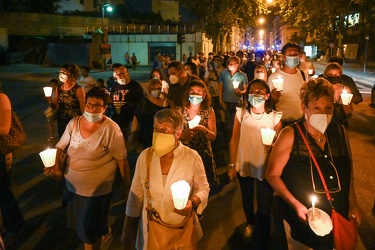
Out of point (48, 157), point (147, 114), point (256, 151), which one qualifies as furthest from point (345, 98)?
point (48, 157)

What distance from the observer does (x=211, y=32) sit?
98.8 feet

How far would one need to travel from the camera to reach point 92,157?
12.1 ft

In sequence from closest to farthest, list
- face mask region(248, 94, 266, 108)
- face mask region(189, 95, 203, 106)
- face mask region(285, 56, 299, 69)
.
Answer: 1. face mask region(248, 94, 266, 108)
2. face mask region(189, 95, 203, 106)
3. face mask region(285, 56, 299, 69)

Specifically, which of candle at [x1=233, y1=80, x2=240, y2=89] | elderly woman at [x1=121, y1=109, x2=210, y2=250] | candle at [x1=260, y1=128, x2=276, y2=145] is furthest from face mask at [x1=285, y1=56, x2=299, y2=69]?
elderly woman at [x1=121, y1=109, x2=210, y2=250]

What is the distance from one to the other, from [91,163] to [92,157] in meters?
0.06

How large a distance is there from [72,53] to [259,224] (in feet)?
136

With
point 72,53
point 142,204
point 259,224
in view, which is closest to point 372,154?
point 259,224

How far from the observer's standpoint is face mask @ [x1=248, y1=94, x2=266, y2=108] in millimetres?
4285

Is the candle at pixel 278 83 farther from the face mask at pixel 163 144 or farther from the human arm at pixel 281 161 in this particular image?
the face mask at pixel 163 144

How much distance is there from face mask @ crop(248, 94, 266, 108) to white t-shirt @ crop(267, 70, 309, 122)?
1276 mm

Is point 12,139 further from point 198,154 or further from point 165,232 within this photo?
point 165,232

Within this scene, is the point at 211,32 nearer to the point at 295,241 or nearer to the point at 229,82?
the point at 229,82

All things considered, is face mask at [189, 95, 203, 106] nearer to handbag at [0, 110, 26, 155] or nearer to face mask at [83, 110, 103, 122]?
face mask at [83, 110, 103, 122]

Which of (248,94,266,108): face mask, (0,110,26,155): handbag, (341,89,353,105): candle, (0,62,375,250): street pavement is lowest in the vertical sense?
(0,62,375,250): street pavement
